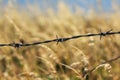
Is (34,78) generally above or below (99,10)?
below

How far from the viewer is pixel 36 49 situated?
290 inches

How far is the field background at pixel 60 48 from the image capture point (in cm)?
414

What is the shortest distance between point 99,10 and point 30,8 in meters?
2.46

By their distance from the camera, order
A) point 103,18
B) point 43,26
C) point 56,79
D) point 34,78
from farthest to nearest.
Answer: point 43,26
point 103,18
point 56,79
point 34,78

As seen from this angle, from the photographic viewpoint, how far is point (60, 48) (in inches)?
235

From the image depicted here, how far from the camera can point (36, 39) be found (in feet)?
24.1

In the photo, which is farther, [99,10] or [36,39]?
[36,39]

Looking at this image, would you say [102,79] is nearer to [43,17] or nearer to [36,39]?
[36,39]

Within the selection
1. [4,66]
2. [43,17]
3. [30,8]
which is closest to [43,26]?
[43,17]

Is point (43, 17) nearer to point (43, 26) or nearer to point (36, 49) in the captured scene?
point (43, 26)

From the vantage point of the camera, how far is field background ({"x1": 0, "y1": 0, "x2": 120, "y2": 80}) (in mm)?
4138

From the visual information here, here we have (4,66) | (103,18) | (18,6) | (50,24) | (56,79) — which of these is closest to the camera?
(56,79)

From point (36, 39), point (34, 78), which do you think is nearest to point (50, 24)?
point (36, 39)

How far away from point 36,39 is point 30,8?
177 cm
